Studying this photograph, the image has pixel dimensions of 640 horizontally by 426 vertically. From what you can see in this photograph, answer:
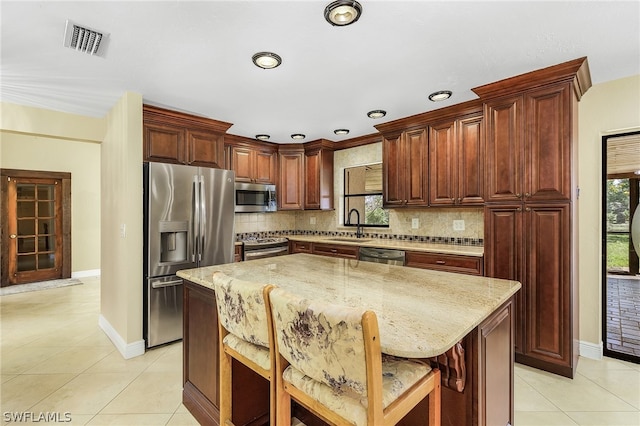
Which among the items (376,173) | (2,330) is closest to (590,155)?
(376,173)

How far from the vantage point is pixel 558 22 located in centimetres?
180

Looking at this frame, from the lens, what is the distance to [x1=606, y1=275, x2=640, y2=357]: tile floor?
109 inches

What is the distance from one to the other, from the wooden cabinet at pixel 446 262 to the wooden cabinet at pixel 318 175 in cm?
185

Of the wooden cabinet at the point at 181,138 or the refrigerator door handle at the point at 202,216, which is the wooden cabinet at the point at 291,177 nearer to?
the wooden cabinet at the point at 181,138

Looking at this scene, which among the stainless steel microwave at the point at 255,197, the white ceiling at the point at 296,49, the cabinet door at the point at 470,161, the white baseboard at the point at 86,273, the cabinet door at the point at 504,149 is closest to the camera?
the white ceiling at the point at 296,49

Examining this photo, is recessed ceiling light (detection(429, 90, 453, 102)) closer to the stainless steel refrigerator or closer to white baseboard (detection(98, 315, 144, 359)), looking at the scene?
the stainless steel refrigerator

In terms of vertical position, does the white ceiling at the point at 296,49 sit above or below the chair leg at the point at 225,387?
above

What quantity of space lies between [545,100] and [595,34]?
1.90ft

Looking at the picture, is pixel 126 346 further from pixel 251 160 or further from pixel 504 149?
pixel 504 149

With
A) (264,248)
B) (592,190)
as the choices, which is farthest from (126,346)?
(592,190)

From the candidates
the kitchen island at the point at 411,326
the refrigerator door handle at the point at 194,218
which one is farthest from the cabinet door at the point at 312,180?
the kitchen island at the point at 411,326

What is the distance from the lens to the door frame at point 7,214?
5352 mm

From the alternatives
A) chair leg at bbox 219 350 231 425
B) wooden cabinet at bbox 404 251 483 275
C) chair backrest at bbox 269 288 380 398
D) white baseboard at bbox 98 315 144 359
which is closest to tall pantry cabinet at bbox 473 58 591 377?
wooden cabinet at bbox 404 251 483 275

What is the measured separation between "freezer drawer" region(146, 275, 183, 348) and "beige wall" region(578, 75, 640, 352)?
12.5 ft
